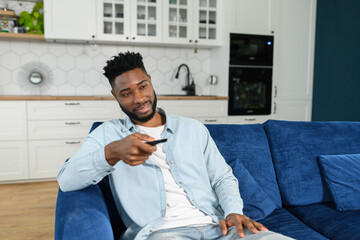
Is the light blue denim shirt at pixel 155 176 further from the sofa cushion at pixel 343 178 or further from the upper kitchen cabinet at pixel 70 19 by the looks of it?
the upper kitchen cabinet at pixel 70 19

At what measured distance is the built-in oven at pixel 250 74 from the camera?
3.91 m

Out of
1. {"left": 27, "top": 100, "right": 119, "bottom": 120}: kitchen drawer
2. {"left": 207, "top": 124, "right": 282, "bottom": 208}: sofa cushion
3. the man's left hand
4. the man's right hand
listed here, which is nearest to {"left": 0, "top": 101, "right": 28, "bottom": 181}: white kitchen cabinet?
{"left": 27, "top": 100, "right": 119, "bottom": 120}: kitchen drawer

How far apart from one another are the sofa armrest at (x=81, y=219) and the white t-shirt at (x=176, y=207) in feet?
0.79

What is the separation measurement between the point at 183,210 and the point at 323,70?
141 inches

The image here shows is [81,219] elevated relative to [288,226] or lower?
elevated

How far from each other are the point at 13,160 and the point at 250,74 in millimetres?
2827

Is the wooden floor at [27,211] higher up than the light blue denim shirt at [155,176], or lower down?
lower down

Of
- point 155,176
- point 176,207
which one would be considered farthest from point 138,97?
point 176,207

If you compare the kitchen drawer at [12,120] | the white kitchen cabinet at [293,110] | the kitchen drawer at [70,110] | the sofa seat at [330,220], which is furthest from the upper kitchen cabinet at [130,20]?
the sofa seat at [330,220]

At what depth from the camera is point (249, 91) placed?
4.02 meters

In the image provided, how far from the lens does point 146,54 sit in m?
4.14

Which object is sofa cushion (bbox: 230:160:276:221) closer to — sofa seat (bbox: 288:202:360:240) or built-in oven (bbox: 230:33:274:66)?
sofa seat (bbox: 288:202:360:240)

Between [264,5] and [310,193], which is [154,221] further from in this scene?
[264,5]

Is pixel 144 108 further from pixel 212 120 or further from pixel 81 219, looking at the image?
pixel 212 120
